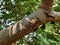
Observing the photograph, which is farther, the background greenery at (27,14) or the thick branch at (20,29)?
the background greenery at (27,14)

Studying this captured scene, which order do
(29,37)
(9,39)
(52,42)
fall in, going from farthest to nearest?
(29,37) < (52,42) < (9,39)

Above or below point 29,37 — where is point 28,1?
above

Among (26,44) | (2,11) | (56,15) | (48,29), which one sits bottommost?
(26,44)

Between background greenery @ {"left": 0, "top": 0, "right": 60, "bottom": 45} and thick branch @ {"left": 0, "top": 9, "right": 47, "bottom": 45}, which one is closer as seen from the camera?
thick branch @ {"left": 0, "top": 9, "right": 47, "bottom": 45}

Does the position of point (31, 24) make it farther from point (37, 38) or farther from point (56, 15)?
point (37, 38)

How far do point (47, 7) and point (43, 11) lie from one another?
0.04 metres

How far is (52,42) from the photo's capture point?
5.29 feet

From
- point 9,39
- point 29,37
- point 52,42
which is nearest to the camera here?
point 9,39

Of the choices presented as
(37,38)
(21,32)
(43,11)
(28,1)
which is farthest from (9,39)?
(28,1)

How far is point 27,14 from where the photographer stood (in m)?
1.75

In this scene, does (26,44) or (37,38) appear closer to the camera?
(37,38)

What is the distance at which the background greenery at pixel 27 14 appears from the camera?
1653 mm

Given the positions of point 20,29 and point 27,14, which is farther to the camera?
point 27,14

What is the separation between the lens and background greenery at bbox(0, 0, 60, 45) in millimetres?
1653
